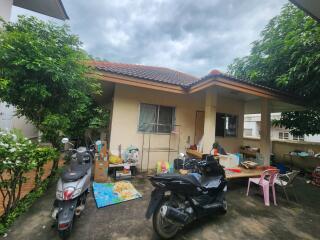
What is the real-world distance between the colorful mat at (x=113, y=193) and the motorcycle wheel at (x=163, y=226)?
1.39m

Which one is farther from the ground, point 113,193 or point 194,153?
point 194,153

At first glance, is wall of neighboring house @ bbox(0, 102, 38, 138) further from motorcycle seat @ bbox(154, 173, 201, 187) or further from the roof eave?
the roof eave

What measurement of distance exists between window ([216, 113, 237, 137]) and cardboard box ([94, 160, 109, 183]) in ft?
16.8

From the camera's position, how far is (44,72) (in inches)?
123

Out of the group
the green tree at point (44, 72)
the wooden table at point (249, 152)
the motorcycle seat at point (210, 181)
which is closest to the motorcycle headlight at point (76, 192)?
the green tree at point (44, 72)

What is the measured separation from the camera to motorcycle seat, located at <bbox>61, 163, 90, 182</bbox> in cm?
247

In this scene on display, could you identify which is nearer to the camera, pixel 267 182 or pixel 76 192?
pixel 76 192

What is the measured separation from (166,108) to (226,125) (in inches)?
127

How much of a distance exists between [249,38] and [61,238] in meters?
10.3

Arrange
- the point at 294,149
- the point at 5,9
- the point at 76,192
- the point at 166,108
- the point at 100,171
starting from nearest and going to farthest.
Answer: the point at 76,192 < the point at 100,171 < the point at 5,9 < the point at 166,108 < the point at 294,149

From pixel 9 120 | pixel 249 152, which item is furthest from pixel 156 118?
pixel 9 120

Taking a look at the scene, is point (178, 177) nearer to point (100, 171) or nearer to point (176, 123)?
point (100, 171)

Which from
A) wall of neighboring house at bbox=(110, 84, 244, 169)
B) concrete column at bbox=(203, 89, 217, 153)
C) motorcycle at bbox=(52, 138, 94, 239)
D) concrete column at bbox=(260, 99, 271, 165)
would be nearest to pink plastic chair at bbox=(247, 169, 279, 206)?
concrete column at bbox=(203, 89, 217, 153)

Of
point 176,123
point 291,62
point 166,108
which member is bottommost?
point 176,123
